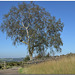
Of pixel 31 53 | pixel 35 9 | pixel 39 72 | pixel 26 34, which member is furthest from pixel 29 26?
pixel 39 72

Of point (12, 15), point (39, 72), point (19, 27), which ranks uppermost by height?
point (12, 15)

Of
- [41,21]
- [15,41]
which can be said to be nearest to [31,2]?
[41,21]

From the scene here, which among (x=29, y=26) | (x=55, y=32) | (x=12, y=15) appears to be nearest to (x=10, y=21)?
(x=12, y=15)

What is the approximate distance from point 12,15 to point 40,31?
7407 mm

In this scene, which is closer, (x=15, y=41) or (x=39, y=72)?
(x=39, y=72)

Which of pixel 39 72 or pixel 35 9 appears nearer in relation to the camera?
pixel 39 72

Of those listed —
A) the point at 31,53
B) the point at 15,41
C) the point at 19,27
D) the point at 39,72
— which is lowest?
the point at 39,72

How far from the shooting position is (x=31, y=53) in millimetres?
32188

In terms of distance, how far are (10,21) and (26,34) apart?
463 centimetres

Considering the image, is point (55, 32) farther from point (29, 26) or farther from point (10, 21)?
point (10, 21)

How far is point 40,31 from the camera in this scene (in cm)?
3222

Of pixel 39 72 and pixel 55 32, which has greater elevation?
pixel 55 32

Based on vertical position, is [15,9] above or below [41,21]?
above

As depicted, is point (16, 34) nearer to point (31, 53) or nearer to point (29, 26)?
point (29, 26)
